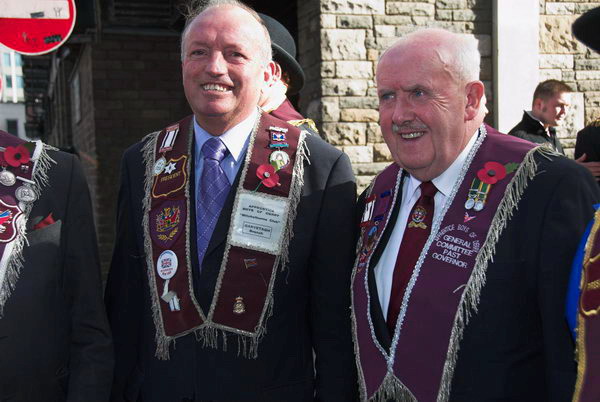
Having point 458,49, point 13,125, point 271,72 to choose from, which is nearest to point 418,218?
point 458,49

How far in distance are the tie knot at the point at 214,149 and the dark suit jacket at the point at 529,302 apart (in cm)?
90

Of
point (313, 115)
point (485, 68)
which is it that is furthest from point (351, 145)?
point (485, 68)

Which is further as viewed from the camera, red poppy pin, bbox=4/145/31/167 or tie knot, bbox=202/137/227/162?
tie knot, bbox=202/137/227/162

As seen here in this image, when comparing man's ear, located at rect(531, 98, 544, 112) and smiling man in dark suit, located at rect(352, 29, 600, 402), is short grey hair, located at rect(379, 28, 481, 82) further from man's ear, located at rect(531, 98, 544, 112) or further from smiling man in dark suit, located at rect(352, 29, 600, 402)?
man's ear, located at rect(531, 98, 544, 112)

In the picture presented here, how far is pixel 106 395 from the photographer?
202 cm

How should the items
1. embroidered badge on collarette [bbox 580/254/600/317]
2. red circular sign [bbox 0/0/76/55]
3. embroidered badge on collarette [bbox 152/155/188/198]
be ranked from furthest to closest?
1. red circular sign [bbox 0/0/76/55]
2. embroidered badge on collarette [bbox 152/155/188/198]
3. embroidered badge on collarette [bbox 580/254/600/317]

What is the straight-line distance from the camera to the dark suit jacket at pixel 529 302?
1732 millimetres

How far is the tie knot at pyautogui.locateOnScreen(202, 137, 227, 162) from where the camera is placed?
2.23 metres

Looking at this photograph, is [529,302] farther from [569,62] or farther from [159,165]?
[569,62]

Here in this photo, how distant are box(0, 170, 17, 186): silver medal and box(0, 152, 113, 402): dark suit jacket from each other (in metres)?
0.09

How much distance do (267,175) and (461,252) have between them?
0.69m

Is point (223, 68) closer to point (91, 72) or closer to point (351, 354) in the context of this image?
point (351, 354)

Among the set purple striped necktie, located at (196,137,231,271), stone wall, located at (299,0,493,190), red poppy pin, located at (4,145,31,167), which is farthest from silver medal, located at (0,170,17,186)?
stone wall, located at (299,0,493,190)

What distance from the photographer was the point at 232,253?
2.12 metres
